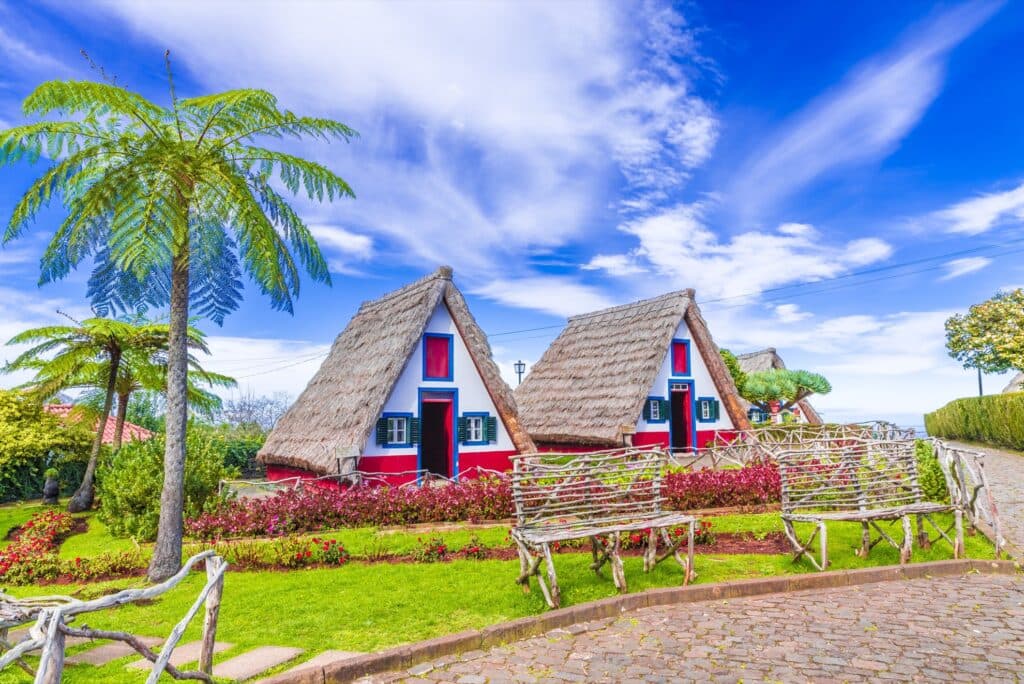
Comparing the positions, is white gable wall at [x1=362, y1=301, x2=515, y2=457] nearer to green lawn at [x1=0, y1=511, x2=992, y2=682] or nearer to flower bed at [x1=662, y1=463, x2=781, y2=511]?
flower bed at [x1=662, y1=463, x2=781, y2=511]

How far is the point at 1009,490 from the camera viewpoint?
44.9 ft

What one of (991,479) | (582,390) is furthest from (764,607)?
(582,390)

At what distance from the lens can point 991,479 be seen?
15.6 metres

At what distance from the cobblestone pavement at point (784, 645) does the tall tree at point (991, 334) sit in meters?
27.8

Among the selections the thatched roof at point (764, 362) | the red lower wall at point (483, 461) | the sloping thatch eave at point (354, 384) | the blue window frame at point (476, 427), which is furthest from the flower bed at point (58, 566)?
the thatched roof at point (764, 362)

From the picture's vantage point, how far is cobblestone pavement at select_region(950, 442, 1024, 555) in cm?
935

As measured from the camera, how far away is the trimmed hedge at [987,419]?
76.0 feet

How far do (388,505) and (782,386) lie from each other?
74.6ft

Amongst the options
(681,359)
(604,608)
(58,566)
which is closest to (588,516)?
(604,608)

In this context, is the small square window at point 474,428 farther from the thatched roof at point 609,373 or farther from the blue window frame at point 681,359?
the blue window frame at point 681,359

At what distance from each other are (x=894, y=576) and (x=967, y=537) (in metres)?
2.43

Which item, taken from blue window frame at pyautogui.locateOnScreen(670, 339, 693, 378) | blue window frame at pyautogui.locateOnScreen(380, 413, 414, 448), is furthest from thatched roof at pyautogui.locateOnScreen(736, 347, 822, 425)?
blue window frame at pyautogui.locateOnScreen(380, 413, 414, 448)

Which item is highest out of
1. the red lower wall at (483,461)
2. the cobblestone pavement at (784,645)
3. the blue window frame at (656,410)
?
the blue window frame at (656,410)

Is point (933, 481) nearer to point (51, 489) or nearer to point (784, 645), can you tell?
point (784, 645)
